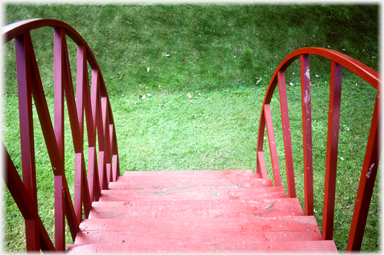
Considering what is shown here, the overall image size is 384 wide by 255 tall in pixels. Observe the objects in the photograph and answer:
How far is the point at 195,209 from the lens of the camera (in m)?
2.23

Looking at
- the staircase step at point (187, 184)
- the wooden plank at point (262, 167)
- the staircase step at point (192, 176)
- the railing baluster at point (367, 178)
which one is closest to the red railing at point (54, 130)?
the staircase step at point (187, 184)

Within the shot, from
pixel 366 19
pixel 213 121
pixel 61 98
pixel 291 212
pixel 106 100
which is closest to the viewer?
pixel 61 98

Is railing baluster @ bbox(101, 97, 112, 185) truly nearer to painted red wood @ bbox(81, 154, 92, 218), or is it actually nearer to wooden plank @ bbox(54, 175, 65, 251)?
painted red wood @ bbox(81, 154, 92, 218)

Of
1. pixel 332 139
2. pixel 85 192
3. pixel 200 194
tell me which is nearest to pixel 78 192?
pixel 85 192

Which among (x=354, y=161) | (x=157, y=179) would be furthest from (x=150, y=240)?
(x=354, y=161)

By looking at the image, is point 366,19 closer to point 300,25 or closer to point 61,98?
point 300,25

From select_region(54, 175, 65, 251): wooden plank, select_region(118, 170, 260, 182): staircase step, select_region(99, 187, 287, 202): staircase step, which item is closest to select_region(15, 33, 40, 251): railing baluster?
select_region(54, 175, 65, 251): wooden plank

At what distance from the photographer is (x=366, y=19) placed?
25.8 ft

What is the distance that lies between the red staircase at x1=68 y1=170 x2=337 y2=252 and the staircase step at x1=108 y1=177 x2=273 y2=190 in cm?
27

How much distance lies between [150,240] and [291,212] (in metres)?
1.22

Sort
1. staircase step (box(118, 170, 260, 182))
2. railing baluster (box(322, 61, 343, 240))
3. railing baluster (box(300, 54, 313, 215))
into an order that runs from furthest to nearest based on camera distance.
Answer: staircase step (box(118, 170, 260, 182)) → railing baluster (box(300, 54, 313, 215)) → railing baluster (box(322, 61, 343, 240))

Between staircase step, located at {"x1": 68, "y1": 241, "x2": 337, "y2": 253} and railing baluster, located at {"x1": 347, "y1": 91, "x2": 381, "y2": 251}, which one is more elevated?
railing baluster, located at {"x1": 347, "y1": 91, "x2": 381, "y2": 251}

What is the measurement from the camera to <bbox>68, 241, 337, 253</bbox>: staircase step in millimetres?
1574

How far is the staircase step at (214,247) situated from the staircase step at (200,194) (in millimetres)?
983
